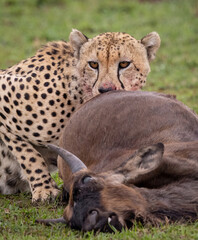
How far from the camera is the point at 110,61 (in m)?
4.72

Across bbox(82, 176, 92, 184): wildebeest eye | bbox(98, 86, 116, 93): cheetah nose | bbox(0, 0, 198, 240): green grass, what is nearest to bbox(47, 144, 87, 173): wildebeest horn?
bbox(82, 176, 92, 184): wildebeest eye

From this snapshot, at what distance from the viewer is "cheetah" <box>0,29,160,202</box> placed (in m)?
4.74

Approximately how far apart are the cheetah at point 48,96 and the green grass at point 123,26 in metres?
2.42

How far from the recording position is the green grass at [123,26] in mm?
8648

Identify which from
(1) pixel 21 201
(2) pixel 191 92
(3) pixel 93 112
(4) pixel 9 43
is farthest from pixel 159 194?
(4) pixel 9 43

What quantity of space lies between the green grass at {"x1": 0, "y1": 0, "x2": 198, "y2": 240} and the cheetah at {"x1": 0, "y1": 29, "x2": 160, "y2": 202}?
7.94 ft

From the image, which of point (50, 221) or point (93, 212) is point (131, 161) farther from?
point (50, 221)

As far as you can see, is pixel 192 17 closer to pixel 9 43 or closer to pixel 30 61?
pixel 9 43

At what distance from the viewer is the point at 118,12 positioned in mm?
11828

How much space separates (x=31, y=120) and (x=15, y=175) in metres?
0.51

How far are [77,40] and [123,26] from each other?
5812 mm

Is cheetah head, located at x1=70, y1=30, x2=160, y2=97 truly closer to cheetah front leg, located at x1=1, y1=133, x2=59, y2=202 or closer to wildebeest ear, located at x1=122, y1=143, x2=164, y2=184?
cheetah front leg, located at x1=1, y1=133, x2=59, y2=202

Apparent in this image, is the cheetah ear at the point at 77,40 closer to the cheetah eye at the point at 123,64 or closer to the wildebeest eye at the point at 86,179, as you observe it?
the cheetah eye at the point at 123,64

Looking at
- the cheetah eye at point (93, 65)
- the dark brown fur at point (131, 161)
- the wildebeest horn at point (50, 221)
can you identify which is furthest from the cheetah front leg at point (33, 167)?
the wildebeest horn at point (50, 221)
